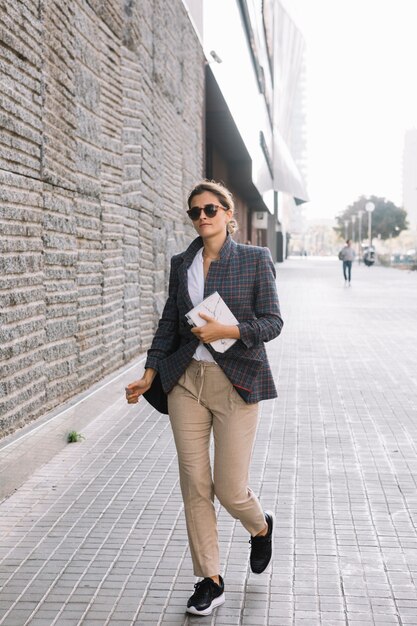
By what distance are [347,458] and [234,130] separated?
15.8 m

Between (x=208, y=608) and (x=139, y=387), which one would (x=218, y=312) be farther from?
(x=208, y=608)

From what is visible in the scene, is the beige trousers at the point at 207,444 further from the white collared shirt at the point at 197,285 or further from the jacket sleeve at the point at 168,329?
the jacket sleeve at the point at 168,329

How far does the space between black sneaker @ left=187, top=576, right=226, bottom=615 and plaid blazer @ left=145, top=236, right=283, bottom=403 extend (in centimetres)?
80

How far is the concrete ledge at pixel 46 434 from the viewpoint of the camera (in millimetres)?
5605

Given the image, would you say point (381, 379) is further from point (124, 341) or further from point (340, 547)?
point (340, 547)

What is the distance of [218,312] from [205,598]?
3.90 ft

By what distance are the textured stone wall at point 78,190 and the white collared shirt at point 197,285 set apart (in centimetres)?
205

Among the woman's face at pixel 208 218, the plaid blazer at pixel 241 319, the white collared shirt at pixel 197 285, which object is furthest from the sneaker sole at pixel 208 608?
the woman's face at pixel 208 218

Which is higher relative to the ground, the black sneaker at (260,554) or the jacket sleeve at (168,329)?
the jacket sleeve at (168,329)

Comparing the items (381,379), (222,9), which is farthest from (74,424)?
(222,9)

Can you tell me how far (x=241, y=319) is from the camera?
3838 mm

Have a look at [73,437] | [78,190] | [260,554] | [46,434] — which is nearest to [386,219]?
[78,190]

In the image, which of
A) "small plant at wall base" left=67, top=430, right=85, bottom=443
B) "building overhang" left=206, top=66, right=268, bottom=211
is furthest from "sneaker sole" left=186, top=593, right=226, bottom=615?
→ "building overhang" left=206, top=66, right=268, bottom=211

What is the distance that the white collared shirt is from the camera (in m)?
3.81
